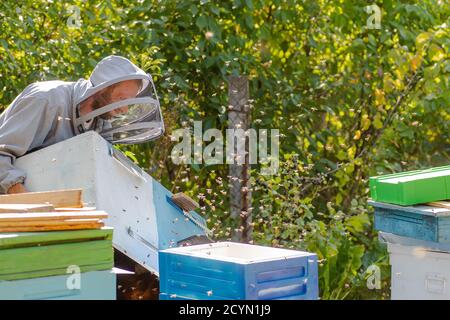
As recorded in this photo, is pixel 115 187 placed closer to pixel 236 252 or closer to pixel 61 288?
pixel 236 252

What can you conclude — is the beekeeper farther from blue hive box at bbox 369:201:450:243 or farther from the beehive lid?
blue hive box at bbox 369:201:450:243

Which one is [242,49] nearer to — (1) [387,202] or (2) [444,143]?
(2) [444,143]

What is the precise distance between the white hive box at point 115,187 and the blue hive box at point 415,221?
83cm

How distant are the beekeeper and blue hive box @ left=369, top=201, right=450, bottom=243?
3.74 feet

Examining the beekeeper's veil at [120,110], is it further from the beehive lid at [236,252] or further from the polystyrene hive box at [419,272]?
the polystyrene hive box at [419,272]

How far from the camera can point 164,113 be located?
4.84 meters

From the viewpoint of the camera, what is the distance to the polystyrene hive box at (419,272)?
9.47 feet

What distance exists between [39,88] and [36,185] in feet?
1.68

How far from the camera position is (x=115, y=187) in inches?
122

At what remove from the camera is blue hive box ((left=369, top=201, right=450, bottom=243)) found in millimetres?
2826

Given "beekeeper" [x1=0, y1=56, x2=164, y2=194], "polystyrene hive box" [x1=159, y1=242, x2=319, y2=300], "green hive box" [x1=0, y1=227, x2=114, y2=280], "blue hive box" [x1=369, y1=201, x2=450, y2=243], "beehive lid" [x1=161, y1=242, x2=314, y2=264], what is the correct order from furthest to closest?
"beekeeper" [x1=0, y1=56, x2=164, y2=194]
"blue hive box" [x1=369, y1=201, x2=450, y2=243]
"beehive lid" [x1=161, y1=242, x2=314, y2=264]
"polystyrene hive box" [x1=159, y1=242, x2=319, y2=300]
"green hive box" [x1=0, y1=227, x2=114, y2=280]

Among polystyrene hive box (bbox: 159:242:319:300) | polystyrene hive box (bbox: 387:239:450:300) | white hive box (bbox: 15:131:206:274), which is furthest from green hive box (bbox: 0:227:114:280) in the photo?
polystyrene hive box (bbox: 387:239:450:300)
